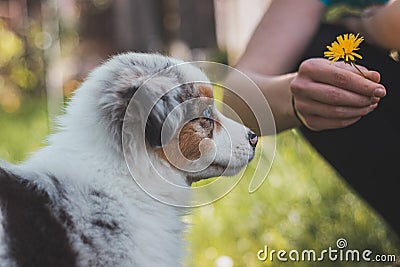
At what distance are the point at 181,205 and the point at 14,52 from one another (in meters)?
2.66

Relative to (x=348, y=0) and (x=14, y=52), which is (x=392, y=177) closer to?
(x=348, y=0)

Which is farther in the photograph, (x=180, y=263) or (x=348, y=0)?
(x=348, y=0)

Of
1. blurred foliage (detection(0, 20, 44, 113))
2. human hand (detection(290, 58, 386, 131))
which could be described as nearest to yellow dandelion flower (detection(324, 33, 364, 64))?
human hand (detection(290, 58, 386, 131))

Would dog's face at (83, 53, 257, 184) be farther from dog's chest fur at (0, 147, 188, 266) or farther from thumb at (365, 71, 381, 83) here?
thumb at (365, 71, 381, 83)

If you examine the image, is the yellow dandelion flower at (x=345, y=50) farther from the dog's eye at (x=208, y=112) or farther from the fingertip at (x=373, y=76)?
the dog's eye at (x=208, y=112)

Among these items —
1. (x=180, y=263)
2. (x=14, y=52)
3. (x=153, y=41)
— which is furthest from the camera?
(x=153, y=41)

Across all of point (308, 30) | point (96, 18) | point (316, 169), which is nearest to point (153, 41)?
point (96, 18)

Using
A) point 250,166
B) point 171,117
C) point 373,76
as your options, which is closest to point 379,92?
point 373,76

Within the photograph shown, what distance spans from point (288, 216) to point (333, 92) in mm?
754

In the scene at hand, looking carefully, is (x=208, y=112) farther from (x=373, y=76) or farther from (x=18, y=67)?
(x=18, y=67)

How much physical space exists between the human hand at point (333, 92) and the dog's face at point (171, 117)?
0.21 m

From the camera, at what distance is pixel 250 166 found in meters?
1.72

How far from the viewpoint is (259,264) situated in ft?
6.40

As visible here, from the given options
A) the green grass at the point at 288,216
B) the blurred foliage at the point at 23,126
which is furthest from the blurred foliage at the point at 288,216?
the blurred foliage at the point at 23,126
